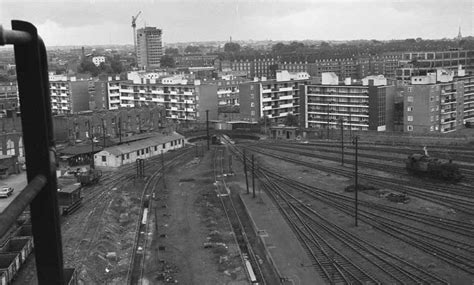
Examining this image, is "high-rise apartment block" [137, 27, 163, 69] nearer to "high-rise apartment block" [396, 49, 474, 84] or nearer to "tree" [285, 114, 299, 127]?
"high-rise apartment block" [396, 49, 474, 84]

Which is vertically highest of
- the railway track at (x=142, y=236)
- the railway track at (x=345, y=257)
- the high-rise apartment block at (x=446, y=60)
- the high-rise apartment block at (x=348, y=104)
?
the high-rise apartment block at (x=446, y=60)

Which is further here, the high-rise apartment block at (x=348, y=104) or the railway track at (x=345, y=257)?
the high-rise apartment block at (x=348, y=104)

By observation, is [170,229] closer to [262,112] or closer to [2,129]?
[2,129]

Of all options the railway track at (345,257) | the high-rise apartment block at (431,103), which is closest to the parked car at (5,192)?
the railway track at (345,257)

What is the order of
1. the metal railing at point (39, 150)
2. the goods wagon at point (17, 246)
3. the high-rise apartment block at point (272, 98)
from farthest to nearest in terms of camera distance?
the high-rise apartment block at point (272, 98)
the goods wagon at point (17, 246)
the metal railing at point (39, 150)

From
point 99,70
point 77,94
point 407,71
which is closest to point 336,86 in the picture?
point 407,71

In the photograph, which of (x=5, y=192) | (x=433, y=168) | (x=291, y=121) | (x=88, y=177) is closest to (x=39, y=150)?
(x=5, y=192)

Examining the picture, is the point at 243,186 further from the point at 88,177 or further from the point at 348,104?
the point at 348,104

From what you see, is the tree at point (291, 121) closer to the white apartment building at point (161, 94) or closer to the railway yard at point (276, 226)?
the white apartment building at point (161, 94)
